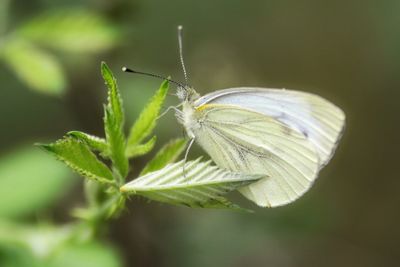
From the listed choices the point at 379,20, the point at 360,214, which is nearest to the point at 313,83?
the point at 379,20

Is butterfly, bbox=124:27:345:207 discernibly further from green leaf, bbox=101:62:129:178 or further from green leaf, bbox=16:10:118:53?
green leaf, bbox=101:62:129:178

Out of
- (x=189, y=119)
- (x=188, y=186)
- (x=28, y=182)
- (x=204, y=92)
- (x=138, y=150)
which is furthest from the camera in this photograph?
(x=204, y=92)

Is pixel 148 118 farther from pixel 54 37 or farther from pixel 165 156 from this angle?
pixel 54 37

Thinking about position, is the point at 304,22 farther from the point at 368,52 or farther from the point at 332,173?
the point at 332,173

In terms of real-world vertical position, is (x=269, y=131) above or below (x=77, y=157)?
below

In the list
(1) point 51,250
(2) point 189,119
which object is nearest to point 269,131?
(2) point 189,119

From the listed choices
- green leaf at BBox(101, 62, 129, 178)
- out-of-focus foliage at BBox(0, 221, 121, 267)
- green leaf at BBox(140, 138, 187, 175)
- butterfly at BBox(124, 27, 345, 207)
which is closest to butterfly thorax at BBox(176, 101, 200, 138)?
butterfly at BBox(124, 27, 345, 207)

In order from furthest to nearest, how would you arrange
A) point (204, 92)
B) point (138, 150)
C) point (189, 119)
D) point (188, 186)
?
1. point (204, 92)
2. point (189, 119)
3. point (138, 150)
4. point (188, 186)
